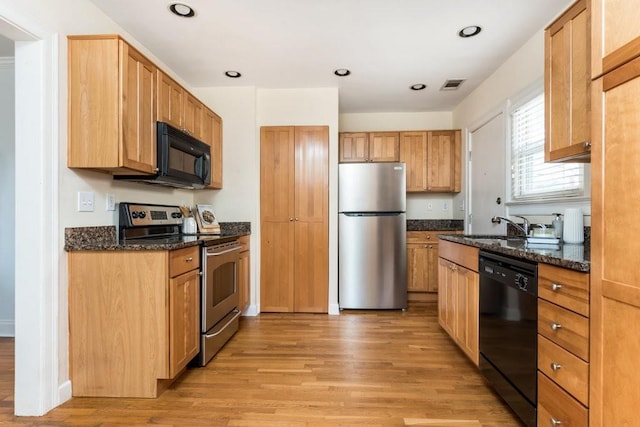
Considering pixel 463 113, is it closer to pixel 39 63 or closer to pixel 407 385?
pixel 407 385

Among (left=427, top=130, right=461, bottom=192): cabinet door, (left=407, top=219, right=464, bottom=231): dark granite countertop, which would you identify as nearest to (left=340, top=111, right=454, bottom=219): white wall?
(left=407, top=219, right=464, bottom=231): dark granite countertop

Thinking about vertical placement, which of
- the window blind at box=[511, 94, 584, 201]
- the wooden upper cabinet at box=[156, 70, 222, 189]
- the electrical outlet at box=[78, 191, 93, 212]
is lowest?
the electrical outlet at box=[78, 191, 93, 212]

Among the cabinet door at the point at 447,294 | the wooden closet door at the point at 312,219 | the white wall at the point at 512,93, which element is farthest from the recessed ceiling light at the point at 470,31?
the cabinet door at the point at 447,294

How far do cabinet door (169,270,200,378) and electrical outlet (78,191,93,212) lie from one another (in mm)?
736

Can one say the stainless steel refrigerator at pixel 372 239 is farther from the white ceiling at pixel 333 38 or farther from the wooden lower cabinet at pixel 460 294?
the white ceiling at pixel 333 38

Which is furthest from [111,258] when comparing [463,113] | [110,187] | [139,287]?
[463,113]

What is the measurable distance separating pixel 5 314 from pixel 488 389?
156 inches

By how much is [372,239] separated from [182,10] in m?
2.73

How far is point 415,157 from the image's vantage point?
4.19m

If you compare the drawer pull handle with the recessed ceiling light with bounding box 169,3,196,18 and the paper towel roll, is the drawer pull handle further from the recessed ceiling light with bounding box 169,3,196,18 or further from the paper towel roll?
the recessed ceiling light with bounding box 169,3,196,18

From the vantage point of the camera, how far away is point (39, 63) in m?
1.72

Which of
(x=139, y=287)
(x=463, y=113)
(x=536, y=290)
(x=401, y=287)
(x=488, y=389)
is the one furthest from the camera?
(x=463, y=113)

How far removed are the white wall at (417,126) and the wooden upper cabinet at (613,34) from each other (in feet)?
11.1

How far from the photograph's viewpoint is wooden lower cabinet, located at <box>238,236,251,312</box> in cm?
316
